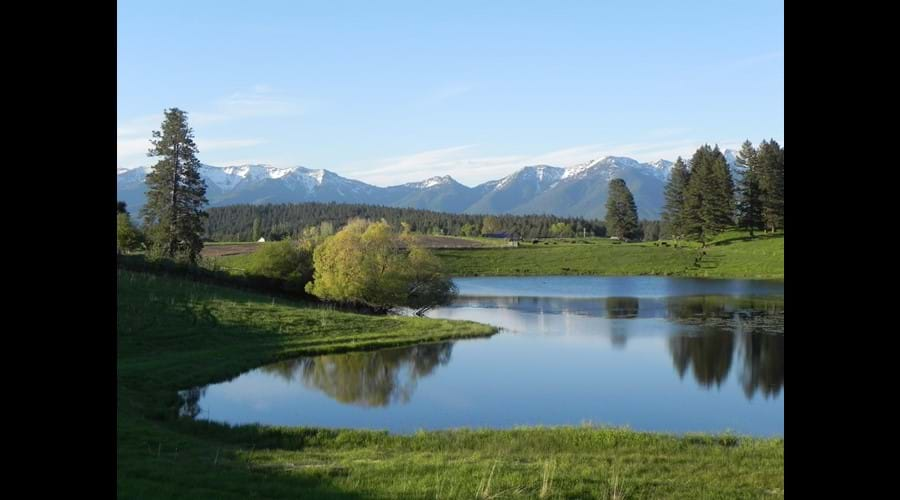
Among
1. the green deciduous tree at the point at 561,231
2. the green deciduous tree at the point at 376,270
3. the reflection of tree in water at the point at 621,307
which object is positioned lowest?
the reflection of tree in water at the point at 621,307

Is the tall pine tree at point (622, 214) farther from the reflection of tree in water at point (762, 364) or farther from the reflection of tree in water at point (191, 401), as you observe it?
the reflection of tree in water at point (191, 401)

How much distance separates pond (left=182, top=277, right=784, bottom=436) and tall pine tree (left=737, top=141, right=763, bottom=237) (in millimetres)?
47664

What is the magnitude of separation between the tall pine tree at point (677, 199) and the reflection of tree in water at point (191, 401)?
3208 inches

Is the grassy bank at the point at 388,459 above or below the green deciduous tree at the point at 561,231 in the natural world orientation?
below

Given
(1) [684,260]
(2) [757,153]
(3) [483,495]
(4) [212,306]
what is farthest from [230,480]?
(2) [757,153]

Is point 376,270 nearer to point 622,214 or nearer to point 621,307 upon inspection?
point 621,307

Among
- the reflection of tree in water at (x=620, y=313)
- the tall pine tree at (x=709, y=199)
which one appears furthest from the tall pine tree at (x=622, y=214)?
the reflection of tree in water at (x=620, y=313)

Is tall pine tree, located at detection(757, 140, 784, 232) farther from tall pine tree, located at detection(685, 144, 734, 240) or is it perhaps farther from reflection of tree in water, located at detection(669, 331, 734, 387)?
reflection of tree in water, located at detection(669, 331, 734, 387)

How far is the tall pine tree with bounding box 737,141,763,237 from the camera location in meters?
86.8

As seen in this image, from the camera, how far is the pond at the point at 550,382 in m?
20.5

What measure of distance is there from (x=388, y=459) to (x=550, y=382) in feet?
44.2

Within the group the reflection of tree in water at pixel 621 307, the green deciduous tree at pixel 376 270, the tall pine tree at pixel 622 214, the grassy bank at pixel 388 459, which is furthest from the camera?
the tall pine tree at pixel 622 214

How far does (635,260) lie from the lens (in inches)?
3553

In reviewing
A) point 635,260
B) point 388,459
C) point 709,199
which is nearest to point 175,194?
point 388,459
